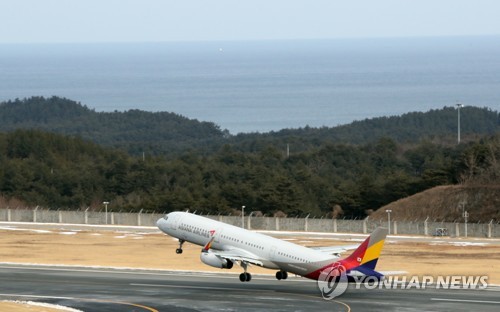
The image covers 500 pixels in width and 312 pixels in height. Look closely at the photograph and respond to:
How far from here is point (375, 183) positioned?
133 m

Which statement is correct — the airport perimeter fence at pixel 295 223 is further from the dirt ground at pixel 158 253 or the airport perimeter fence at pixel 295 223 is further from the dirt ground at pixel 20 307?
the dirt ground at pixel 20 307

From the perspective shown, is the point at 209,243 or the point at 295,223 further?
the point at 295,223

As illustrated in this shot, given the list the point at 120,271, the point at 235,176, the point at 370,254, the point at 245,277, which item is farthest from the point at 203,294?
the point at 235,176

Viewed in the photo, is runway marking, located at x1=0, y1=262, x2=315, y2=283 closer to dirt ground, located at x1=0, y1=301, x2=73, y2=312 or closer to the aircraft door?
the aircraft door

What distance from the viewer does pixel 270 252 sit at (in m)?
64.9

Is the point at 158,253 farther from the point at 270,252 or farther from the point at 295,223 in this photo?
the point at 270,252

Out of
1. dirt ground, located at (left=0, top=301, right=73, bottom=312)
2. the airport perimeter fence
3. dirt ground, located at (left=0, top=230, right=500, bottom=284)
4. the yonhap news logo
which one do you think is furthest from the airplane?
the airport perimeter fence

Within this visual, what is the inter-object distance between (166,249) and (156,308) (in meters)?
31.2

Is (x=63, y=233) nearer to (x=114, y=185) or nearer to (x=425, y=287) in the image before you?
(x=425, y=287)

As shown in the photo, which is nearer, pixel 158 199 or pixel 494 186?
pixel 494 186

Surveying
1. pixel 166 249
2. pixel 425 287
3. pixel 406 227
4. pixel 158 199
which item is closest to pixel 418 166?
pixel 158 199

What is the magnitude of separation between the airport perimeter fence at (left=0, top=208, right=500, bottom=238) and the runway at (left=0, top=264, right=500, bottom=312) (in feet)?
107

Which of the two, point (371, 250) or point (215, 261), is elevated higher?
point (371, 250)

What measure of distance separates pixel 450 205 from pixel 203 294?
57.2 metres
